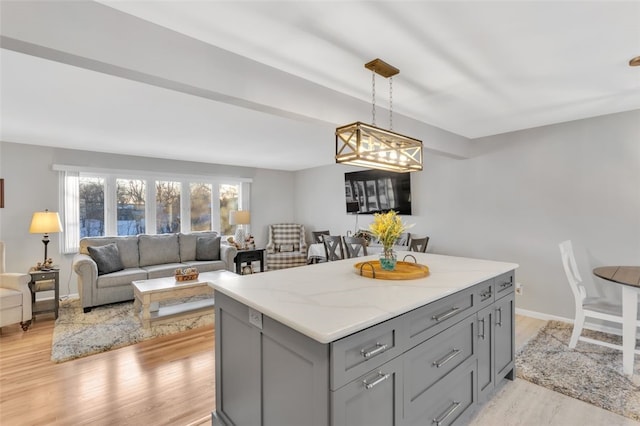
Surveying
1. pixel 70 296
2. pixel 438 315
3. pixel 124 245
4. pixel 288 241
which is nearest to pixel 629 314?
pixel 438 315

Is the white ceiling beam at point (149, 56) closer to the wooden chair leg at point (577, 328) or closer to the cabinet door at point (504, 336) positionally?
the cabinet door at point (504, 336)

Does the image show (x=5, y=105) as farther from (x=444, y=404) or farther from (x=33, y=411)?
(x=444, y=404)

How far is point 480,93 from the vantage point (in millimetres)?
2742

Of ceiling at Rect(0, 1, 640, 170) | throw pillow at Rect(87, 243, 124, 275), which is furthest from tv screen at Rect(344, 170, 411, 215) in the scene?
throw pillow at Rect(87, 243, 124, 275)

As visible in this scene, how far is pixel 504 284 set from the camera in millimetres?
2299

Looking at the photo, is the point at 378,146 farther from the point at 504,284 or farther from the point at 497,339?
the point at 497,339

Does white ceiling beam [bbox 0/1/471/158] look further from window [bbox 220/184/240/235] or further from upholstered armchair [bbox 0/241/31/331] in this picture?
window [bbox 220/184/240/235]

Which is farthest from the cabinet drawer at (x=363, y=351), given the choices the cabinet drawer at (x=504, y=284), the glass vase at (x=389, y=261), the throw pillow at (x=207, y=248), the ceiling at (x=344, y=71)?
the throw pillow at (x=207, y=248)

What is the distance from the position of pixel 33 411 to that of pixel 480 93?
13.9 ft

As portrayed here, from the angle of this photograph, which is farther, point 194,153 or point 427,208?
point 194,153

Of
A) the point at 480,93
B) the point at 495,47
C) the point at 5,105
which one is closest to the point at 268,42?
the point at 495,47

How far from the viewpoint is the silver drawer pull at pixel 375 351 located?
49.6 inches

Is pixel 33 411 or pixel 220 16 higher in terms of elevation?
pixel 220 16

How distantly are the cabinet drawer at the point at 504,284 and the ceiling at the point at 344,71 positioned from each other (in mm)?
1562
